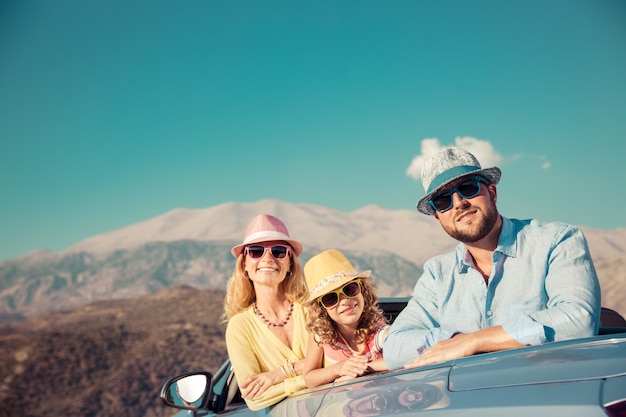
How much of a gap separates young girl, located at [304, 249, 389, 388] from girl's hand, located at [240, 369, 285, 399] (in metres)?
0.17

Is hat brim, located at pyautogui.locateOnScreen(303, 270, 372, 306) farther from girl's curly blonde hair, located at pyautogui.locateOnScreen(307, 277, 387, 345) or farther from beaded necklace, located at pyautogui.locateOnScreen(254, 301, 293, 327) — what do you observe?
beaded necklace, located at pyautogui.locateOnScreen(254, 301, 293, 327)

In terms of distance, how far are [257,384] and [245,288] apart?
0.89 meters

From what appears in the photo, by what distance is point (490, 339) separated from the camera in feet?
6.00

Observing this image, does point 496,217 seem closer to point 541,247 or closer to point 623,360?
point 541,247

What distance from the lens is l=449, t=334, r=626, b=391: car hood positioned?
117cm

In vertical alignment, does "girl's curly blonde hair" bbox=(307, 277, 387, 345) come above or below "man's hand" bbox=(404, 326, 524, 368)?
above

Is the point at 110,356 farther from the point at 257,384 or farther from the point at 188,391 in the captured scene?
the point at 257,384

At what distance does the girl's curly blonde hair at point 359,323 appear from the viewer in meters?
2.60

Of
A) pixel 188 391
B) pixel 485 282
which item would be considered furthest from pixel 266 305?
pixel 485 282

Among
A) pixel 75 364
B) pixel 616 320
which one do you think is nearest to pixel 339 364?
pixel 616 320

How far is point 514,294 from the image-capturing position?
7.18 feet

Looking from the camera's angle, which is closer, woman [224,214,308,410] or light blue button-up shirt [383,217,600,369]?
light blue button-up shirt [383,217,600,369]

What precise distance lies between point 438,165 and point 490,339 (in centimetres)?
85

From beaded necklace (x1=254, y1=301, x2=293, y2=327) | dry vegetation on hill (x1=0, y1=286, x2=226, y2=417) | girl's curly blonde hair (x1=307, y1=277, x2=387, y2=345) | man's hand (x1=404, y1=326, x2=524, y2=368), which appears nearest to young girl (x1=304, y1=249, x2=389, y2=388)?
girl's curly blonde hair (x1=307, y1=277, x2=387, y2=345)
